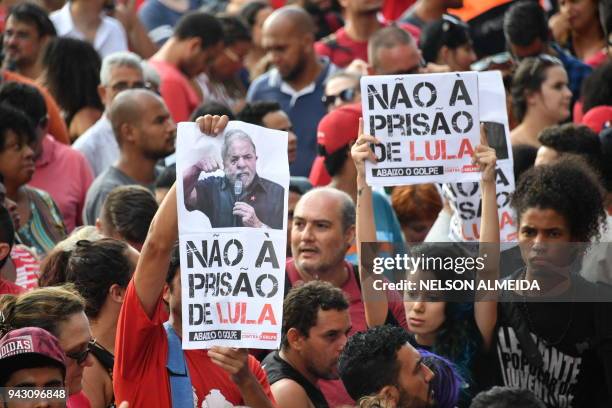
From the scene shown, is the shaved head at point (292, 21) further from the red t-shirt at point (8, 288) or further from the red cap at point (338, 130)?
the red t-shirt at point (8, 288)

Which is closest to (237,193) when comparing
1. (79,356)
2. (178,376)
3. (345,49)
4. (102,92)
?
(178,376)

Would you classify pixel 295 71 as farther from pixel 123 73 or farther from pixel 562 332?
pixel 562 332

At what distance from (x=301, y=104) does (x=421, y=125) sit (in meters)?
4.54

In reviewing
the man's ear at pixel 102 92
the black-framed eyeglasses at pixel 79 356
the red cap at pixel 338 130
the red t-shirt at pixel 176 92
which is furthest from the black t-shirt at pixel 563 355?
the red t-shirt at pixel 176 92

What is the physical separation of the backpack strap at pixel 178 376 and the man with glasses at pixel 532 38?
5.24 m

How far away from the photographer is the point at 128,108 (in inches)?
358

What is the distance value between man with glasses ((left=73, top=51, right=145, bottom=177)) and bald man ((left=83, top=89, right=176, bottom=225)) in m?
0.62

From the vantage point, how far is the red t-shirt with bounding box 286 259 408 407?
21.0 ft

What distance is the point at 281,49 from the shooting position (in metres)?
11.1

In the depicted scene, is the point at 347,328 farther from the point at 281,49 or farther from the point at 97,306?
the point at 281,49

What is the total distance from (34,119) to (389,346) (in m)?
3.91

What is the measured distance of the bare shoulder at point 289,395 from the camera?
5.96 metres

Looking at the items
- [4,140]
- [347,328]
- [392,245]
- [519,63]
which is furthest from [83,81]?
[347,328]

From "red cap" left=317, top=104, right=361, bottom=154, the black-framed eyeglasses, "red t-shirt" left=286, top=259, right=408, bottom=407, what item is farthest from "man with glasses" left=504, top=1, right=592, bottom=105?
the black-framed eyeglasses
